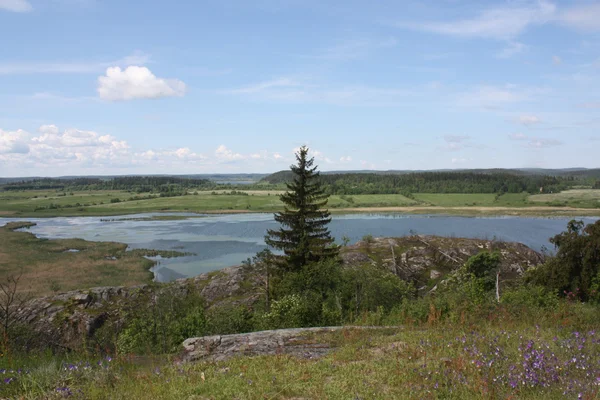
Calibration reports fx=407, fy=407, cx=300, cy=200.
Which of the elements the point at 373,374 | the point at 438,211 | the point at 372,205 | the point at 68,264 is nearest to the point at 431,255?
the point at 373,374

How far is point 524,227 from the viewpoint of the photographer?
84.0 metres

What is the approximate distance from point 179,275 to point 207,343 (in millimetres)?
43544

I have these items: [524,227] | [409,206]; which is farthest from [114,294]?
[409,206]

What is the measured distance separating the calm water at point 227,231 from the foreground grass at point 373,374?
4493cm

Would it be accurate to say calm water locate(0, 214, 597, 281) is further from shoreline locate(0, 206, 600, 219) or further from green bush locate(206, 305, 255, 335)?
green bush locate(206, 305, 255, 335)

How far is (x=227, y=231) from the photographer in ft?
273

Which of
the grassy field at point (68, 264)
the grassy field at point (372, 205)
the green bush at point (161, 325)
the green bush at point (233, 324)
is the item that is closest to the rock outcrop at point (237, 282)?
the green bush at point (161, 325)

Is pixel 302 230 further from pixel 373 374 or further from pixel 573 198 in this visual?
pixel 573 198

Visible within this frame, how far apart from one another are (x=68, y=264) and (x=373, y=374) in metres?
57.1

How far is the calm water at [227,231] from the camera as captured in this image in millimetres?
58719

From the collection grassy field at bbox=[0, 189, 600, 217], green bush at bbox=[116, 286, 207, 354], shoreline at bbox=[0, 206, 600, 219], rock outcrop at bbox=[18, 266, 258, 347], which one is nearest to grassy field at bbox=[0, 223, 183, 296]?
rock outcrop at bbox=[18, 266, 258, 347]

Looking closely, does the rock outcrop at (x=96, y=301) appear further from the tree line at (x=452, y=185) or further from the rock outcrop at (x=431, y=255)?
the tree line at (x=452, y=185)

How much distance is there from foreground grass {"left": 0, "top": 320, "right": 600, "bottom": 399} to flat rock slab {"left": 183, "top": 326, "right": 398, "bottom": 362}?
570 mm

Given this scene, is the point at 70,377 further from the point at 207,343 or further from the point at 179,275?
the point at 179,275
